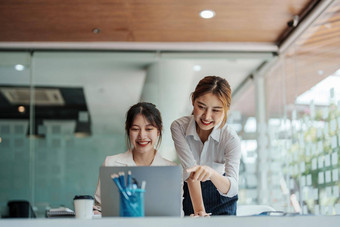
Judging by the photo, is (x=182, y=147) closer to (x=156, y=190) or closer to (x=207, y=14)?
(x=156, y=190)

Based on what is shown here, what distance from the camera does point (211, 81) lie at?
8.94 ft

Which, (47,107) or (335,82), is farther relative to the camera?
(47,107)

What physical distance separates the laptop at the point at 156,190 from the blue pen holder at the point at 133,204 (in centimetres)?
6

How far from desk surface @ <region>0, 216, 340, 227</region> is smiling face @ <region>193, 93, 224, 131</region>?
99 cm

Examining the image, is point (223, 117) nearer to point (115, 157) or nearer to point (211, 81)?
point (211, 81)

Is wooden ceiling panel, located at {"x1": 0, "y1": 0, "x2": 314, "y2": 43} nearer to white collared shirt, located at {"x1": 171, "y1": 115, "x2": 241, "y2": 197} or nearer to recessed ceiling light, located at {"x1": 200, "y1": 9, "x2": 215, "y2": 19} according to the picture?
recessed ceiling light, located at {"x1": 200, "y1": 9, "x2": 215, "y2": 19}

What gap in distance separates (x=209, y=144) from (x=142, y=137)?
388 millimetres

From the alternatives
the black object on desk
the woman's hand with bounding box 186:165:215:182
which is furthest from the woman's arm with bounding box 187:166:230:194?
the black object on desk

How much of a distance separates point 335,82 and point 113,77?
2.38 metres

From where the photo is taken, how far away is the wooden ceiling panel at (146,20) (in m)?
4.48

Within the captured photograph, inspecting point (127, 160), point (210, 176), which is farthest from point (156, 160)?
point (210, 176)

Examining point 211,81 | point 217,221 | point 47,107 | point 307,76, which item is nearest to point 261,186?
point 307,76

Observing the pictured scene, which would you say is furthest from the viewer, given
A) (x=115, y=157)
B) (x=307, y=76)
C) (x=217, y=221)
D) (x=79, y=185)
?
(x=79, y=185)

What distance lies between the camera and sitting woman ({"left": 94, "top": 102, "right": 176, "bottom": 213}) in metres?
2.68
